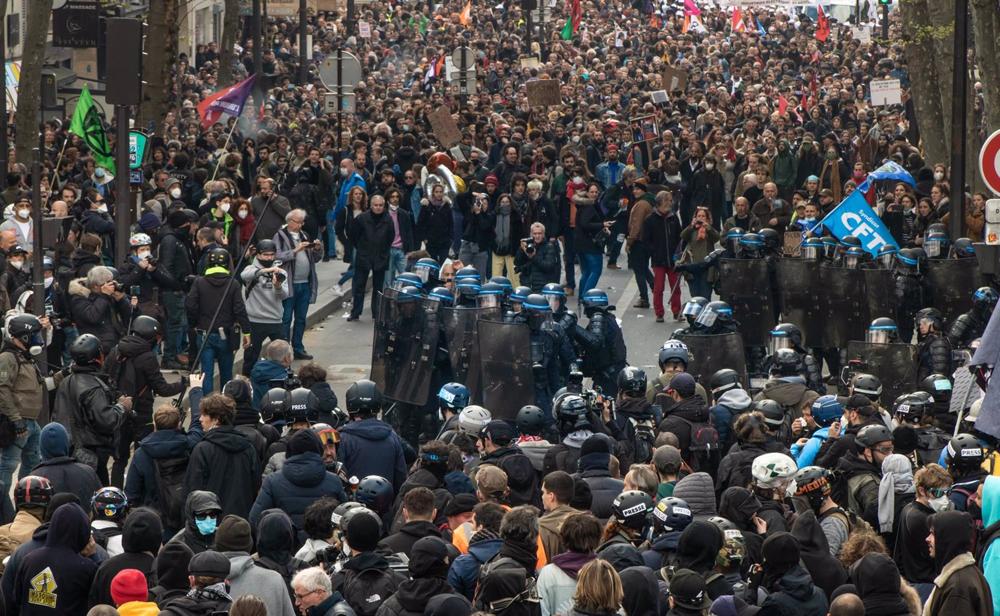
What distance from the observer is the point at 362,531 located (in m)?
7.88

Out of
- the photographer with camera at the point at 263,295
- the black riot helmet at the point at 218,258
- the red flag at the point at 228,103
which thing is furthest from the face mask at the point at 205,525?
the red flag at the point at 228,103

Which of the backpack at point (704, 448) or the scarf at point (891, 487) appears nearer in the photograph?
the scarf at point (891, 487)

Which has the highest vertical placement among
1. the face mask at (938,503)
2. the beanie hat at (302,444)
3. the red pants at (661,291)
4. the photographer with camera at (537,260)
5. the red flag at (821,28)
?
the red flag at (821,28)

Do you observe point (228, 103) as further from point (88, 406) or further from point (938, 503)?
point (938, 503)

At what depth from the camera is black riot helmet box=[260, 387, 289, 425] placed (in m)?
11.2

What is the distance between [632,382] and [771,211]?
9.10 meters

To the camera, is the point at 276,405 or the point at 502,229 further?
the point at 502,229

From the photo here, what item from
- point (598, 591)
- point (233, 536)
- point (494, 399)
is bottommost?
point (494, 399)

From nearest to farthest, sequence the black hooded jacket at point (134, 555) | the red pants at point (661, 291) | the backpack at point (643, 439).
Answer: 1. the black hooded jacket at point (134, 555)
2. the backpack at point (643, 439)
3. the red pants at point (661, 291)

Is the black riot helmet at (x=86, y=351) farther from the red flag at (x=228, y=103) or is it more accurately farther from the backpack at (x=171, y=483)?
the red flag at (x=228, y=103)

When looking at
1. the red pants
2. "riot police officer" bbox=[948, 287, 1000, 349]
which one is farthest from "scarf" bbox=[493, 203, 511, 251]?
"riot police officer" bbox=[948, 287, 1000, 349]

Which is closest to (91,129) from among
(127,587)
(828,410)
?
(828,410)

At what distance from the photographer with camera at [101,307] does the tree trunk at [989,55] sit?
11364 mm

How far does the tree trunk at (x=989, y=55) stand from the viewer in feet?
70.8
